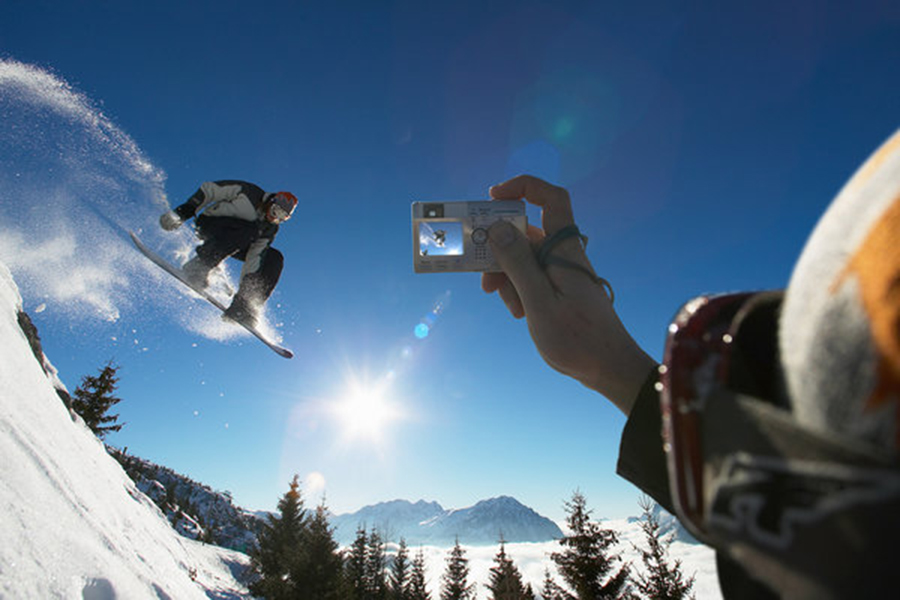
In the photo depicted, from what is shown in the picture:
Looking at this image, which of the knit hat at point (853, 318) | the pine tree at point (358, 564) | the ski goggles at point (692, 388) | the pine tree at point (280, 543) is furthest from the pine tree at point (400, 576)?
the knit hat at point (853, 318)

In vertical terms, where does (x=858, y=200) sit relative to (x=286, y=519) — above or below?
below

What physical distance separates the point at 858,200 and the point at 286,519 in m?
39.1

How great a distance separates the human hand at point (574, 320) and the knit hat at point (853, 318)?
1.35 m

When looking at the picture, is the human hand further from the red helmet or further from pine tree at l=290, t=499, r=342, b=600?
pine tree at l=290, t=499, r=342, b=600

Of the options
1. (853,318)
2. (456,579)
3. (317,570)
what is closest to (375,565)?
(456,579)

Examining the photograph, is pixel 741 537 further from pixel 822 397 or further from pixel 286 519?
pixel 286 519

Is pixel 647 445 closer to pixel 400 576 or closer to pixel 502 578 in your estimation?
pixel 502 578

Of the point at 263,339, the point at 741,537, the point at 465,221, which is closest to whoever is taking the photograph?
the point at 741,537

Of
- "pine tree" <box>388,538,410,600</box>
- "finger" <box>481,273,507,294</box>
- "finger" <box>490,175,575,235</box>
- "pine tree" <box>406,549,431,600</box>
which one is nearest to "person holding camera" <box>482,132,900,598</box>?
"finger" <box>490,175,575,235</box>

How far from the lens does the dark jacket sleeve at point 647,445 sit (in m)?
1.66

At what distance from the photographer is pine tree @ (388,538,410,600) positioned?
40.7 meters

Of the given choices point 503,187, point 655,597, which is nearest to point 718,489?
point 503,187

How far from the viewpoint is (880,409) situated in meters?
0.42

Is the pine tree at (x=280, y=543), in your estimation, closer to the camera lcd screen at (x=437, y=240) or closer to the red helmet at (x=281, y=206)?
the red helmet at (x=281, y=206)
